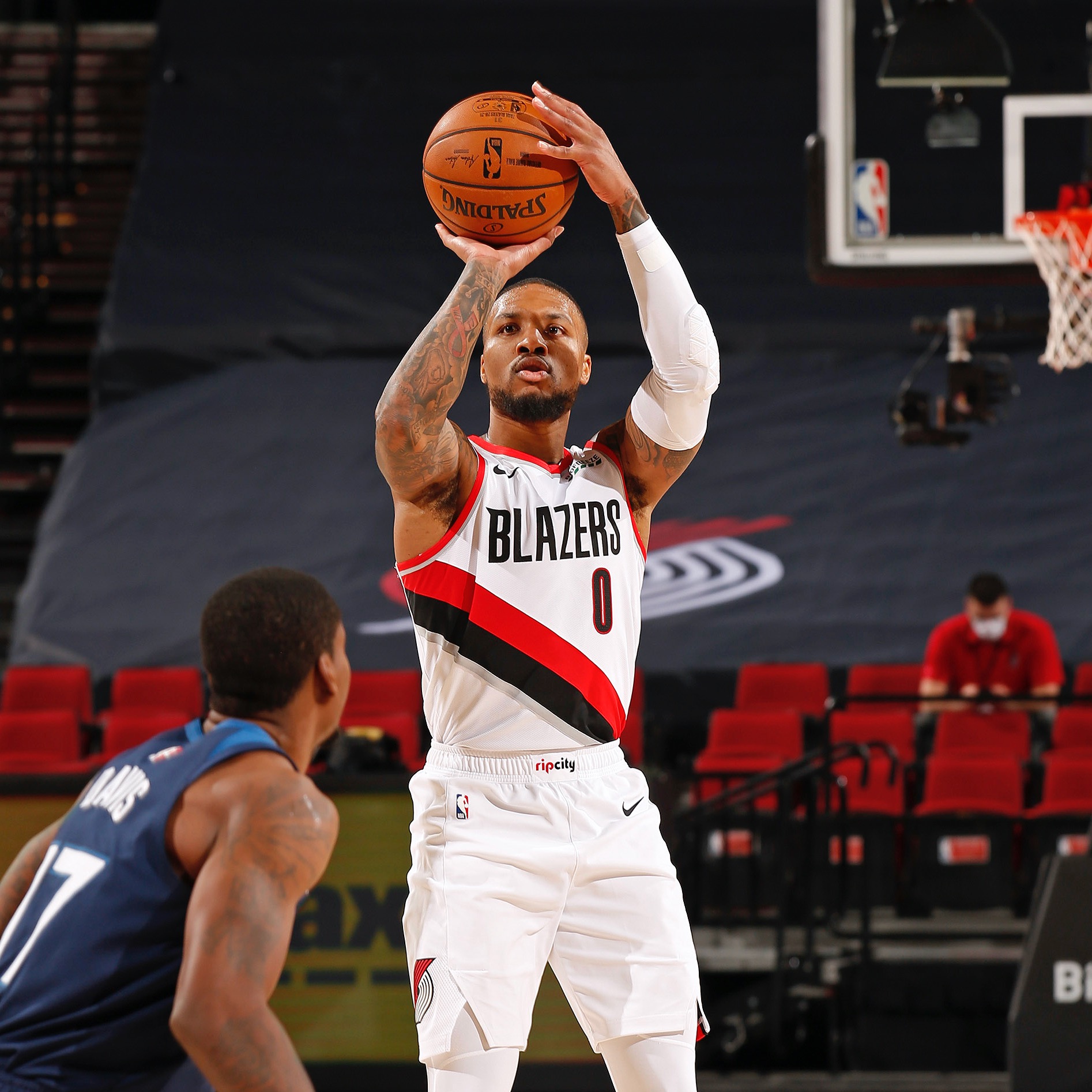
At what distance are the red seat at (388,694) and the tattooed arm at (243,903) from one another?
8248 mm

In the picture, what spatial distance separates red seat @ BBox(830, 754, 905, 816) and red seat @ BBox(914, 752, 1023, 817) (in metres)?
0.21

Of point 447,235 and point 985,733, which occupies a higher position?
point 447,235

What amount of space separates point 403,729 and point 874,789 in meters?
2.75

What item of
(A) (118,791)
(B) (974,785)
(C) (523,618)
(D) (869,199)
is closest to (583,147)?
(C) (523,618)

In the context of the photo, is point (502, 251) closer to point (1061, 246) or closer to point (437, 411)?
point (437, 411)

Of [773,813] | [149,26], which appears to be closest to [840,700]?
[773,813]

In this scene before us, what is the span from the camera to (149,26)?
19.6 m

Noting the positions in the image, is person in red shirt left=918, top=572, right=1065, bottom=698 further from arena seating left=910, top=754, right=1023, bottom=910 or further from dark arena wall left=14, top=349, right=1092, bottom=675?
dark arena wall left=14, top=349, right=1092, bottom=675

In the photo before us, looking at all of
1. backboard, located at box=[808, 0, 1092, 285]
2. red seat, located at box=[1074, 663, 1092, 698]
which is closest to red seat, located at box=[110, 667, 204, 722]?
backboard, located at box=[808, 0, 1092, 285]

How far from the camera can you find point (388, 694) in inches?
433

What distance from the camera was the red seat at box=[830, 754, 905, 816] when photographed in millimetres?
9258

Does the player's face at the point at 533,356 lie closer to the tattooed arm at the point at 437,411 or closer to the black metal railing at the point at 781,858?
the tattooed arm at the point at 437,411

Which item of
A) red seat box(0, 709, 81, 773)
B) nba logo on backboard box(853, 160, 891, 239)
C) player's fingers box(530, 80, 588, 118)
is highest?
nba logo on backboard box(853, 160, 891, 239)

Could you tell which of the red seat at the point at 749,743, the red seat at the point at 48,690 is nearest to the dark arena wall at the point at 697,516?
the red seat at the point at 48,690
